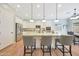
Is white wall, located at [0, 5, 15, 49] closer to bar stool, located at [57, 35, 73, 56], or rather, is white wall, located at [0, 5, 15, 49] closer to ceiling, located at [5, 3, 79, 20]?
ceiling, located at [5, 3, 79, 20]

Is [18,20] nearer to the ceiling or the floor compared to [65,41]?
nearer to the ceiling

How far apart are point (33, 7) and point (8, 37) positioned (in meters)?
1.67

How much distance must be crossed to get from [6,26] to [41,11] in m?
1.69

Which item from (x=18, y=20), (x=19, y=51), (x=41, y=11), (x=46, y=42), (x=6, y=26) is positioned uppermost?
(x=41, y=11)

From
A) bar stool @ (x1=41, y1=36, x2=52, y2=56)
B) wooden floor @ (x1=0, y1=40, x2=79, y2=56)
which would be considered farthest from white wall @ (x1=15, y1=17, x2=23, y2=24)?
bar stool @ (x1=41, y1=36, x2=52, y2=56)

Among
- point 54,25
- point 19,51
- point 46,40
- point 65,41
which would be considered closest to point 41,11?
point 54,25

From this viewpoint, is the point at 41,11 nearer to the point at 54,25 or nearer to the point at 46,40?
the point at 54,25

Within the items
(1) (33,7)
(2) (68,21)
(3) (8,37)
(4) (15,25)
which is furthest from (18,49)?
(2) (68,21)

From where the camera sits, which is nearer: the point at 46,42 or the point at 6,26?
the point at 46,42

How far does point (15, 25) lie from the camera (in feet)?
16.8

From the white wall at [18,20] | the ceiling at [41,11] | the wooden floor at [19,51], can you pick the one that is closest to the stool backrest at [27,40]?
the wooden floor at [19,51]

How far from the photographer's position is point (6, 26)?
5.32 metres

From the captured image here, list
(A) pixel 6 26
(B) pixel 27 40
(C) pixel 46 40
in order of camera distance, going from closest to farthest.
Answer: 1. (B) pixel 27 40
2. (C) pixel 46 40
3. (A) pixel 6 26

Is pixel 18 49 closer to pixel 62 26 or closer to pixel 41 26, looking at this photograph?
pixel 41 26
